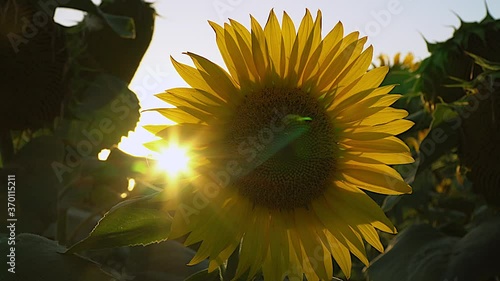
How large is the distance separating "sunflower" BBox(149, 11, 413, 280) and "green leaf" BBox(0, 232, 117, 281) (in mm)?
130

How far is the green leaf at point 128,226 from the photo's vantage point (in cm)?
80

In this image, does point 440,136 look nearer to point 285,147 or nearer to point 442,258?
point 442,258

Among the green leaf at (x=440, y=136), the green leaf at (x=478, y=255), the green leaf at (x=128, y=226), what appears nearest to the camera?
the green leaf at (x=128, y=226)

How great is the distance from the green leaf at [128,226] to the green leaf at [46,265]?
26 millimetres

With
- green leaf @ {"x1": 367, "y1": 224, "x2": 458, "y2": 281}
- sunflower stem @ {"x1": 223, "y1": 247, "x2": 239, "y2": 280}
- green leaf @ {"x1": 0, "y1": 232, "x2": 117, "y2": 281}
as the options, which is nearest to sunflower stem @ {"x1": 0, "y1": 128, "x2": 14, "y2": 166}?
green leaf @ {"x1": 0, "y1": 232, "x2": 117, "y2": 281}

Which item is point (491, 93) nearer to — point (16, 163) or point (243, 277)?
point (243, 277)

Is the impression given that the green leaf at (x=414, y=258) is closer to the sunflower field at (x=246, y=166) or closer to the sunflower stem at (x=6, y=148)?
the sunflower field at (x=246, y=166)

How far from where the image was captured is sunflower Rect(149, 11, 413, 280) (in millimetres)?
895

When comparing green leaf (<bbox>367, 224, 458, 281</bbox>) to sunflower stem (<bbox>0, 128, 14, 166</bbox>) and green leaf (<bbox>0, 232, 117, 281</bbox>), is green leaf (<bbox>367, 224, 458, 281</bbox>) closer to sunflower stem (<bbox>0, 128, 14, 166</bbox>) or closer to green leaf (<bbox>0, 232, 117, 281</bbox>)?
green leaf (<bbox>0, 232, 117, 281</bbox>)

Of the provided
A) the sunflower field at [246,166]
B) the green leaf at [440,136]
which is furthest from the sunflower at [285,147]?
the green leaf at [440,136]

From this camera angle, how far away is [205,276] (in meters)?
0.86

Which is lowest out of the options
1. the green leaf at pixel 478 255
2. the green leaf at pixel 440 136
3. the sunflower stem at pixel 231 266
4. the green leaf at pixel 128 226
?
the green leaf at pixel 478 255

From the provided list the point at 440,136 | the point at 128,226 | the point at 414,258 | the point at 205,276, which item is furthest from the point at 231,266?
the point at 440,136

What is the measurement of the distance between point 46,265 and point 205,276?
209 mm
